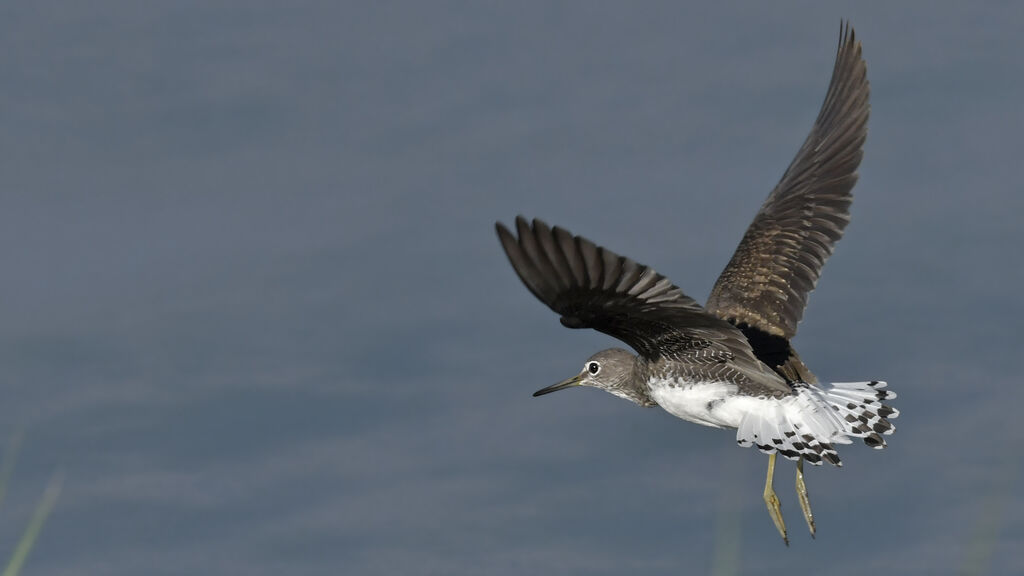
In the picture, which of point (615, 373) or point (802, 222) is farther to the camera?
point (802, 222)

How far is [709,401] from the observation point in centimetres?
967

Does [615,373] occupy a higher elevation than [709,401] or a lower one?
higher

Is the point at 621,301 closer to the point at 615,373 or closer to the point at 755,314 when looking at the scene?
the point at 615,373

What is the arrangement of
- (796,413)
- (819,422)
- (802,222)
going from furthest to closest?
(802,222) → (796,413) → (819,422)

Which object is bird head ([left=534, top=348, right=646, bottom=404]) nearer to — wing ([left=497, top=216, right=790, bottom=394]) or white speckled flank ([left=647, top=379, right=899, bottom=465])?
white speckled flank ([left=647, top=379, right=899, bottom=465])

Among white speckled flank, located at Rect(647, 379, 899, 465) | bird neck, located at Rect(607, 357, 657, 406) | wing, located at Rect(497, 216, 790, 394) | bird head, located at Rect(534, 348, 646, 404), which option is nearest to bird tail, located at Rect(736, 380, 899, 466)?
white speckled flank, located at Rect(647, 379, 899, 465)

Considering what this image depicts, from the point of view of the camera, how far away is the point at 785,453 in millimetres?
9273

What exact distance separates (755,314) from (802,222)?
44.2 inches

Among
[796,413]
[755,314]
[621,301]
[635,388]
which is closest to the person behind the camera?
[621,301]

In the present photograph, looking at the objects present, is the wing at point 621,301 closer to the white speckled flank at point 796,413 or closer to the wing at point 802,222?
the white speckled flank at point 796,413

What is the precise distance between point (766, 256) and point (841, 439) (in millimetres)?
2436

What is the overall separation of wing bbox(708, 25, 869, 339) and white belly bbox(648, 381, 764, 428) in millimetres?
1247

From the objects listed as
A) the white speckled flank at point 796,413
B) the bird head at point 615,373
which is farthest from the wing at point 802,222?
the white speckled flank at point 796,413

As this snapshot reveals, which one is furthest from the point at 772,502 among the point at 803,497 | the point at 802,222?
the point at 802,222
